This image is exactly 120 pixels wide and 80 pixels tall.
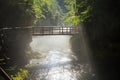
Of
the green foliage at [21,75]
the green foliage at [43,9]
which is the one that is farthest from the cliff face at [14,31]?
the green foliage at [43,9]

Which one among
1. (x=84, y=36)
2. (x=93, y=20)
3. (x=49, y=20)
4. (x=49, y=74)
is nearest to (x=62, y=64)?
(x=49, y=74)

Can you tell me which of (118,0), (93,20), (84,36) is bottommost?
(84,36)

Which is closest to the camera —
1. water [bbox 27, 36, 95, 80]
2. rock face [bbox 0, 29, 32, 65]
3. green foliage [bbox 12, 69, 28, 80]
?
green foliage [bbox 12, 69, 28, 80]

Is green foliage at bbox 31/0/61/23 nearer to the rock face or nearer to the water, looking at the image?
the rock face

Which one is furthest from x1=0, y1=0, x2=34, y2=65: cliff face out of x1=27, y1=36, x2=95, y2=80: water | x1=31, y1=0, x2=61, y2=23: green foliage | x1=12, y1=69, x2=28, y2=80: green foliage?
x1=31, y1=0, x2=61, y2=23: green foliage

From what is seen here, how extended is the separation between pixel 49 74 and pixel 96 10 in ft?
29.9

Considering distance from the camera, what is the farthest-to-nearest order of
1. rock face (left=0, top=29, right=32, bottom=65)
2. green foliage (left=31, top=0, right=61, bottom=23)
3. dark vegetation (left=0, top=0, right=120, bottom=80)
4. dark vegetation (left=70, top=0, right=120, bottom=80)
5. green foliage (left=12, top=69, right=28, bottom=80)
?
green foliage (left=31, top=0, right=61, bottom=23)
dark vegetation (left=70, top=0, right=120, bottom=80)
dark vegetation (left=0, top=0, right=120, bottom=80)
rock face (left=0, top=29, right=32, bottom=65)
green foliage (left=12, top=69, right=28, bottom=80)

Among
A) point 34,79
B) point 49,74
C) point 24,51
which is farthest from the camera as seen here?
point 24,51

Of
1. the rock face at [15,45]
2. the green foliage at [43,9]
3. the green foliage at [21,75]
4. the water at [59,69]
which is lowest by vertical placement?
the water at [59,69]

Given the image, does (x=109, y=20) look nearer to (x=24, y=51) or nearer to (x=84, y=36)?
(x=84, y=36)

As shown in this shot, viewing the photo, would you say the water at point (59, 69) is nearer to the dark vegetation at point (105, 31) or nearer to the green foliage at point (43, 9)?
the dark vegetation at point (105, 31)

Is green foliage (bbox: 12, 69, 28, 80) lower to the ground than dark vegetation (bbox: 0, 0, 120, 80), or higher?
lower

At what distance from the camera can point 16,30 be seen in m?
Answer: 25.8

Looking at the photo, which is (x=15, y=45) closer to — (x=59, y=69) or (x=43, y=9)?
(x=59, y=69)
